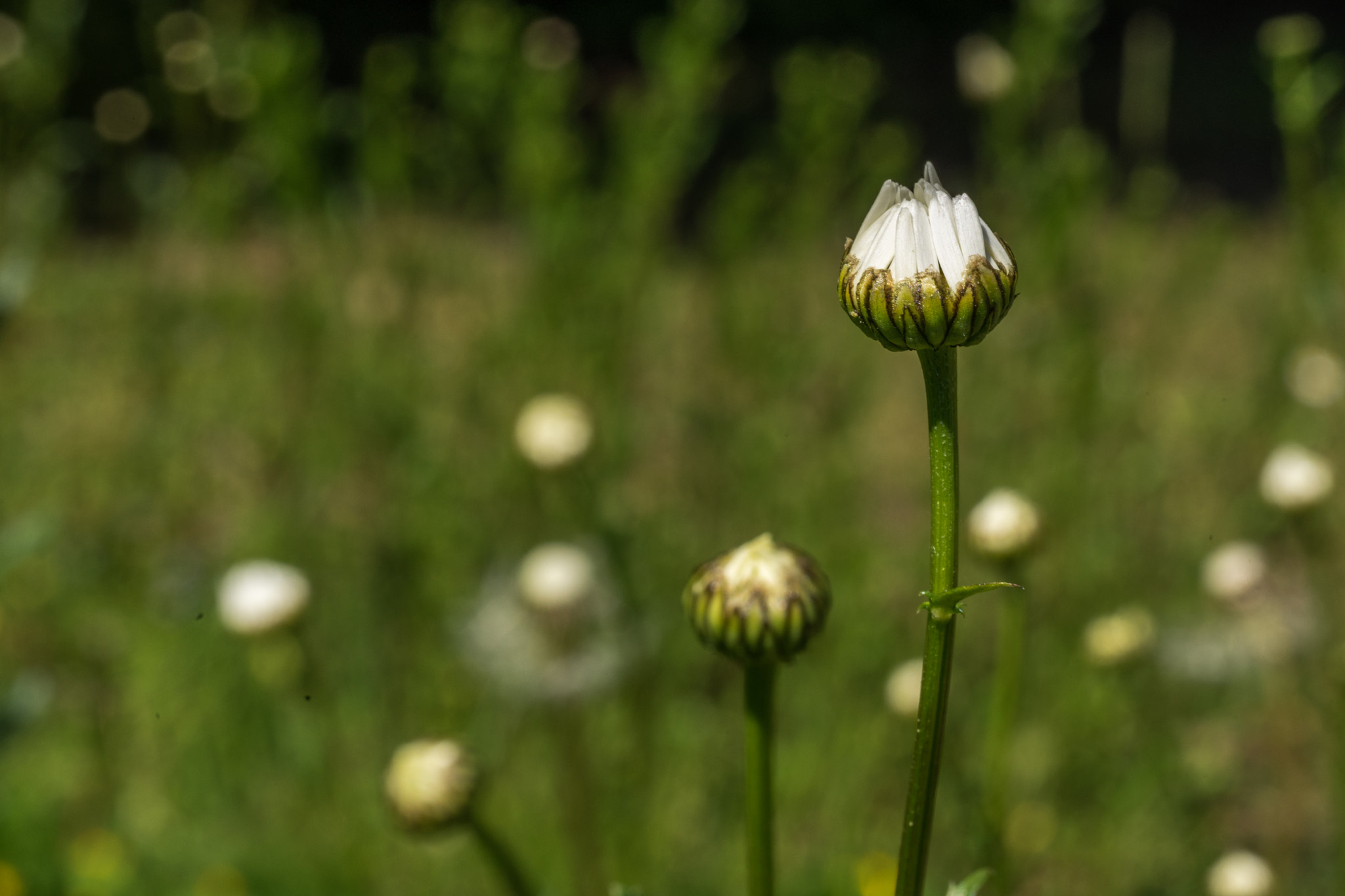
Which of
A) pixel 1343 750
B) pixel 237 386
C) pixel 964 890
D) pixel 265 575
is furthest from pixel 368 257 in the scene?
pixel 964 890

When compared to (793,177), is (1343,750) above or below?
below

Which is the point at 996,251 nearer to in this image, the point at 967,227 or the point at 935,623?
the point at 967,227

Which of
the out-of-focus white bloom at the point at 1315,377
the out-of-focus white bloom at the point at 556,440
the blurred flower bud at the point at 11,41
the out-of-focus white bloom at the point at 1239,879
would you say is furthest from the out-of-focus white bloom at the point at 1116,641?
the blurred flower bud at the point at 11,41

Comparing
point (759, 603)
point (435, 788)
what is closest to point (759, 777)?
point (759, 603)

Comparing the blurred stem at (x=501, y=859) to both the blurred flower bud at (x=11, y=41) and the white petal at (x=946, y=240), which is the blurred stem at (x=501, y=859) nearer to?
the white petal at (x=946, y=240)

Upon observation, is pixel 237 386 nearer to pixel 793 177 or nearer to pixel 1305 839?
pixel 793 177

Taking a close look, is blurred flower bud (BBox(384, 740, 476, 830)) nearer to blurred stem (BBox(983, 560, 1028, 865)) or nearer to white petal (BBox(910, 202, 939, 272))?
blurred stem (BBox(983, 560, 1028, 865))
